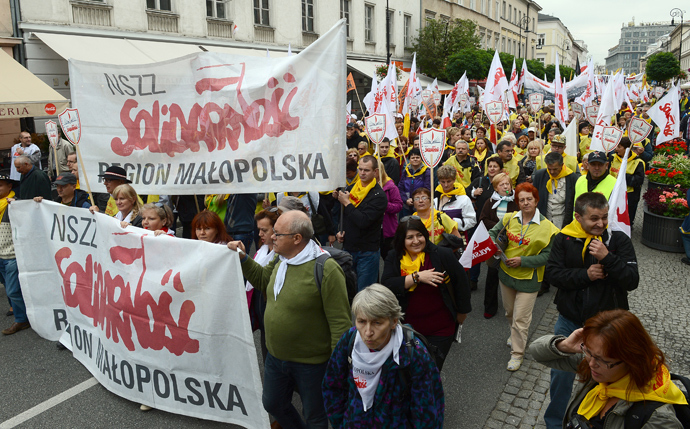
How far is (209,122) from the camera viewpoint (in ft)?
14.8

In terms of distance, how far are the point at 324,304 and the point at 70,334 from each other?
326cm

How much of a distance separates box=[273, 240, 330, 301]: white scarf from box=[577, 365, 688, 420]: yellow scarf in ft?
5.33

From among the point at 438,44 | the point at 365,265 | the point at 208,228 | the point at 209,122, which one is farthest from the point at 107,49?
the point at 438,44

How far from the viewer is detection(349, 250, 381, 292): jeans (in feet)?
18.7

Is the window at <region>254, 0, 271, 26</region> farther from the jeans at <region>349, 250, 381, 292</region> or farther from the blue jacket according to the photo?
the blue jacket

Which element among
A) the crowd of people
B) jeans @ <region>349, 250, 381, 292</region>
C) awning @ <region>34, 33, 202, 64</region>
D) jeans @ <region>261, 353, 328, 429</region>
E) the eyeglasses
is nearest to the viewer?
the eyeglasses

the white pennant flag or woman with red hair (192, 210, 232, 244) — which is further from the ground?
the white pennant flag

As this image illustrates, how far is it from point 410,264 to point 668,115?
31.7ft

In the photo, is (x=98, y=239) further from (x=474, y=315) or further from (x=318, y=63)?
(x=474, y=315)

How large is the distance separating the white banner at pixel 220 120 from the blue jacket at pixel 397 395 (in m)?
1.63

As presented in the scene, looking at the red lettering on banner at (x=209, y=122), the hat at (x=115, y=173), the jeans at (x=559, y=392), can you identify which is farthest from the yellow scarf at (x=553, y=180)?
the hat at (x=115, y=173)

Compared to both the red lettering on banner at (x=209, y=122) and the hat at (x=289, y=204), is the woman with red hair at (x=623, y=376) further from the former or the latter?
the hat at (x=289, y=204)

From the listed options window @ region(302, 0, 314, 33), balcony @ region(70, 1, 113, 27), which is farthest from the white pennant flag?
window @ region(302, 0, 314, 33)

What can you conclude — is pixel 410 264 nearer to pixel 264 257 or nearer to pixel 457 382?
pixel 264 257
